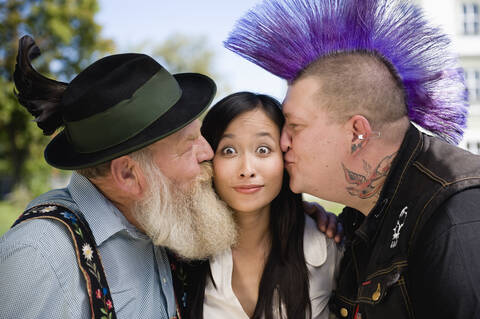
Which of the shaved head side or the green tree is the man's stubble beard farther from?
the green tree

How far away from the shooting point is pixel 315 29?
2.51 meters

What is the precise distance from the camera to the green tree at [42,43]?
59.3ft

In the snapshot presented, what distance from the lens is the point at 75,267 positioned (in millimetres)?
2020

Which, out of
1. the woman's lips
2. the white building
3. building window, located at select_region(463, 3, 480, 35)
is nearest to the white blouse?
the woman's lips

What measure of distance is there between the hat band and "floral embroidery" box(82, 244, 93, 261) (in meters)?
0.47

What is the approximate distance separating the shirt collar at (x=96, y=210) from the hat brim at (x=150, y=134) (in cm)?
14

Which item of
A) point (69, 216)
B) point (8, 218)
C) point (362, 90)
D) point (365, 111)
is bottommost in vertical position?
point (8, 218)

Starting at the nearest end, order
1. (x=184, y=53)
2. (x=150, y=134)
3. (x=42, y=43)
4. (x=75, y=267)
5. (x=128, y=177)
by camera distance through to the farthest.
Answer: (x=75, y=267) → (x=150, y=134) → (x=128, y=177) → (x=42, y=43) → (x=184, y=53)

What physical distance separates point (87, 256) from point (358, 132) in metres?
1.54

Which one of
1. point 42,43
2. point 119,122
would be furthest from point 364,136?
point 42,43

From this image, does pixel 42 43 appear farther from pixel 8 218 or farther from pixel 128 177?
pixel 128 177

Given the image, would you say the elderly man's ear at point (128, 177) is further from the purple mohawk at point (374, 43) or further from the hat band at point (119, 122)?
the purple mohawk at point (374, 43)

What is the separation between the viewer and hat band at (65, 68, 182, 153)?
218 cm

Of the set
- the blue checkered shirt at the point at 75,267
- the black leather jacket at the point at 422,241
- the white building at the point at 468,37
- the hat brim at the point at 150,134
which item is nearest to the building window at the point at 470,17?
the white building at the point at 468,37
